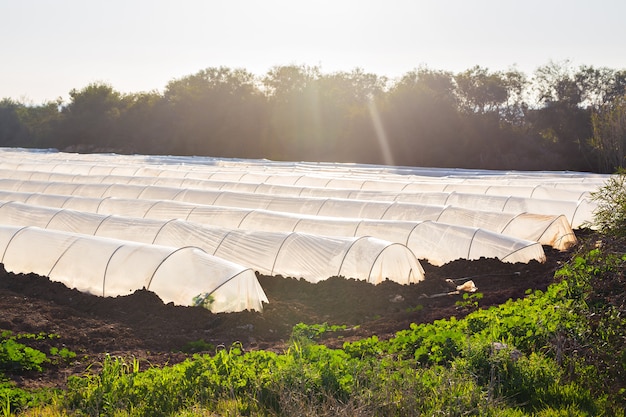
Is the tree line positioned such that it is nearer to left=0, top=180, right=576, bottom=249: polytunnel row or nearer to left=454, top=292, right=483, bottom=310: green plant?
left=0, top=180, right=576, bottom=249: polytunnel row

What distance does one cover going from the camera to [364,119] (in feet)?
140

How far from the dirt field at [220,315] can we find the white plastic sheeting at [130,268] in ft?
0.79

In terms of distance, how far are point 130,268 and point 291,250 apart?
2.58 meters

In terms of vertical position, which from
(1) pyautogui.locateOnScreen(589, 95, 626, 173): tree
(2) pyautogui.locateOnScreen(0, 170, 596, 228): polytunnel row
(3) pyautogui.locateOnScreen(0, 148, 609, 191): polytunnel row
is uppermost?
(1) pyautogui.locateOnScreen(589, 95, 626, 173): tree

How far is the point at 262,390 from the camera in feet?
17.7

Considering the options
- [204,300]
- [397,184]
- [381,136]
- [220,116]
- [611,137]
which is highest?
[220,116]

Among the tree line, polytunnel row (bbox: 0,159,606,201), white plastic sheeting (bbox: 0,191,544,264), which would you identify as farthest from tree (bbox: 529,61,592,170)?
white plastic sheeting (bbox: 0,191,544,264)

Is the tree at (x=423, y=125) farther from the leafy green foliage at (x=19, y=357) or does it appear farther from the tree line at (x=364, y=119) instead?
the leafy green foliage at (x=19, y=357)

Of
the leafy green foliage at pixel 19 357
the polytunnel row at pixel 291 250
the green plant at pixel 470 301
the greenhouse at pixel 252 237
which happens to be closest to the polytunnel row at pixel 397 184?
the greenhouse at pixel 252 237

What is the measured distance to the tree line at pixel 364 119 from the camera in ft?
122

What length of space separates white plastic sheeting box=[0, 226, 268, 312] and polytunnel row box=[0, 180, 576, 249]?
156 inches

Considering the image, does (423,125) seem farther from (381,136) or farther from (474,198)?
(474,198)

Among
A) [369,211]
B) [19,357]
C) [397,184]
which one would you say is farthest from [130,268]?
[397,184]

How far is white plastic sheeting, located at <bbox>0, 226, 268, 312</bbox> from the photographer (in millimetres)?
8938
